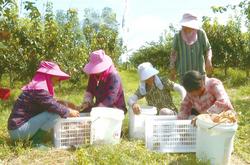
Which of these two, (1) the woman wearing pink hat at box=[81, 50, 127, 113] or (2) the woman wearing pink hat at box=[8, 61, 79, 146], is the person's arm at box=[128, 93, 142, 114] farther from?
(2) the woman wearing pink hat at box=[8, 61, 79, 146]

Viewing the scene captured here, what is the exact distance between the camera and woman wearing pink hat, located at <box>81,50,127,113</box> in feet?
17.6

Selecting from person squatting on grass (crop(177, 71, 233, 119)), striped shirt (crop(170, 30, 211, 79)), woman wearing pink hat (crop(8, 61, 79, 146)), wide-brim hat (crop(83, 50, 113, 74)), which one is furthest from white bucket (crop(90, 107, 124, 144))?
striped shirt (crop(170, 30, 211, 79))

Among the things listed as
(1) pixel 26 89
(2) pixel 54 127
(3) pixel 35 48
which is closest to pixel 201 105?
(2) pixel 54 127

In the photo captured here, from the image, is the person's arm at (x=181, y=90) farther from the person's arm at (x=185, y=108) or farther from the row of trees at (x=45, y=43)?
the row of trees at (x=45, y=43)

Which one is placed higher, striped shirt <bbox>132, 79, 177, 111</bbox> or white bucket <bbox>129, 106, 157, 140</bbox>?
striped shirt <bbox>132, 79, 177, 111</bbox>

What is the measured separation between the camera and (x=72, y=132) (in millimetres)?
4957

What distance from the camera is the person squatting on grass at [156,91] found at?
17.7 ft

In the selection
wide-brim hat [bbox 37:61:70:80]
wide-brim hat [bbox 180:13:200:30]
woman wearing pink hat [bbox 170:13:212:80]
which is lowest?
wide-brim hat [bbox 37:61:70:80]

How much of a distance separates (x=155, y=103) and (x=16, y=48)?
16.7ft

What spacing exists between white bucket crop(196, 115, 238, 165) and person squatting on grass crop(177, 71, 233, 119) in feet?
1.18

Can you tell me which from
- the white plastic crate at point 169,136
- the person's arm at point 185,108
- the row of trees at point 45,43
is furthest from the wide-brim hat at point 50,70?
the row of trees at point 45,43

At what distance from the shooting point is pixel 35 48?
32.7 feet

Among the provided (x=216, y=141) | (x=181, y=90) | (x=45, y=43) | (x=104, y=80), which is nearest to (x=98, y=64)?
(x=104, y=80)

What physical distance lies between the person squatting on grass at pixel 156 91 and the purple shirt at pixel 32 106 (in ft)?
3.01
